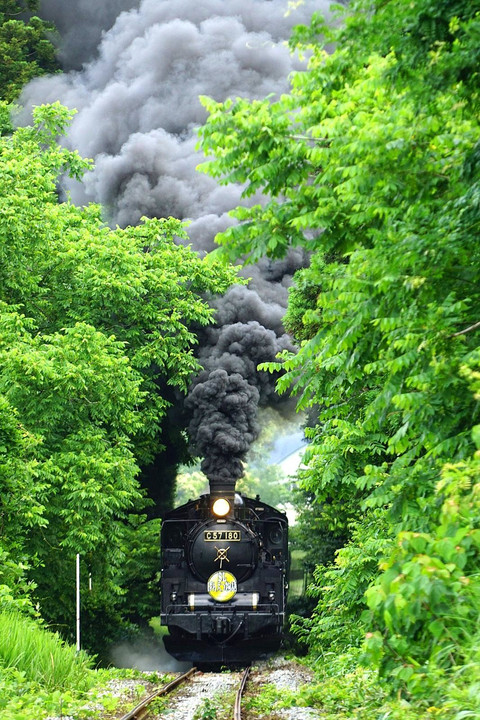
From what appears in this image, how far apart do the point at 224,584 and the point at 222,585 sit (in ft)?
0.14

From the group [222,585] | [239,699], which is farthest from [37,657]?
[222,585]

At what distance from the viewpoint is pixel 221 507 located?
1565 centimetres

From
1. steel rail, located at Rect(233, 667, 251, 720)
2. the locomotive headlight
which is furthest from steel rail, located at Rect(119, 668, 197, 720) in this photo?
the locomotive headlight

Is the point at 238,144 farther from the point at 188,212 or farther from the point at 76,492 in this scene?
the point at 188,212

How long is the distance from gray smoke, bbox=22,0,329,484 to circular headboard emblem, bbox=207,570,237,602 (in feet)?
7.43

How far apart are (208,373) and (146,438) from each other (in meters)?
3.79

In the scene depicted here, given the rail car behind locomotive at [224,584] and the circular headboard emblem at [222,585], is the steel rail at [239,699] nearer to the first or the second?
the rail car behind locomotive at [224,584]

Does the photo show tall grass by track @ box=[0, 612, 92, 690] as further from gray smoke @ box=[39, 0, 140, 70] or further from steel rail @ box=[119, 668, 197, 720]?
gray smoke @ box=[39, 0, 140, 70]

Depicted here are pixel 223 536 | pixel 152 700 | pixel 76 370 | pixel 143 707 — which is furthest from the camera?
pixel 223 536

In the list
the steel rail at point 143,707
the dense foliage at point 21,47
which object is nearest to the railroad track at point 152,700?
the steel rail at point 143,707

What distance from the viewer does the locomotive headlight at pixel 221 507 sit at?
1560 centimetres

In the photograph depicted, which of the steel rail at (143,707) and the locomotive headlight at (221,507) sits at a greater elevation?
the locomotive headlight at (221,507)

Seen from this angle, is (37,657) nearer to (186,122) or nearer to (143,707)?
(143,707)

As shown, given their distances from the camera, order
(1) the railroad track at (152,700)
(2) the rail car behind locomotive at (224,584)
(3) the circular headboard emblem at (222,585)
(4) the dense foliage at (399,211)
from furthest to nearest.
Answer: (3) the circular headboard emblem at (222,585) < (2) the rail car behind locomotive at (224,584) < (1) the railroad track at (152,700) < (4) the dense foliage at (399,211)
